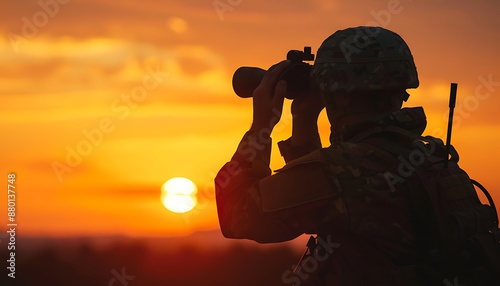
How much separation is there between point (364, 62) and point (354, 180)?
83 centimetres

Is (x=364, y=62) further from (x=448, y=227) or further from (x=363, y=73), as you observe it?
(x=448, y=227)

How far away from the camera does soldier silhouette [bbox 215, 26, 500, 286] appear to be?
700 cm

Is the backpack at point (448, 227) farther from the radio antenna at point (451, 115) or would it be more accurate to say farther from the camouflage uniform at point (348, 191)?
the radio antenna at point (451, 115)

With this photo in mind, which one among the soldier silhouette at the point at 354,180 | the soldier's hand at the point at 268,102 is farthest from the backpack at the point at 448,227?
the soldier's hand at the point at 268,102

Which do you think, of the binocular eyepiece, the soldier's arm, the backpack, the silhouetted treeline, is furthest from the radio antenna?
the silhouetted treeline

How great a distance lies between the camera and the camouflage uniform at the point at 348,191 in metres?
7.00

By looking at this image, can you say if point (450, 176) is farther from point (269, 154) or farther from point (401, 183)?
point (269, 154)

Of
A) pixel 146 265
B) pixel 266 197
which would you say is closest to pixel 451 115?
pixel 266 197

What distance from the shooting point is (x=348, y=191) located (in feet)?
23.0

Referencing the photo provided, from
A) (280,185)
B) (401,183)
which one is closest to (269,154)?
(280,185)

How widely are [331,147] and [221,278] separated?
131ft

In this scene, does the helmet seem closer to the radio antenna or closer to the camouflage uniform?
the camouflage uniform

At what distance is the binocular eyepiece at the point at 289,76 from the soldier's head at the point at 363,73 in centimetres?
27

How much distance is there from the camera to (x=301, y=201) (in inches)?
275
